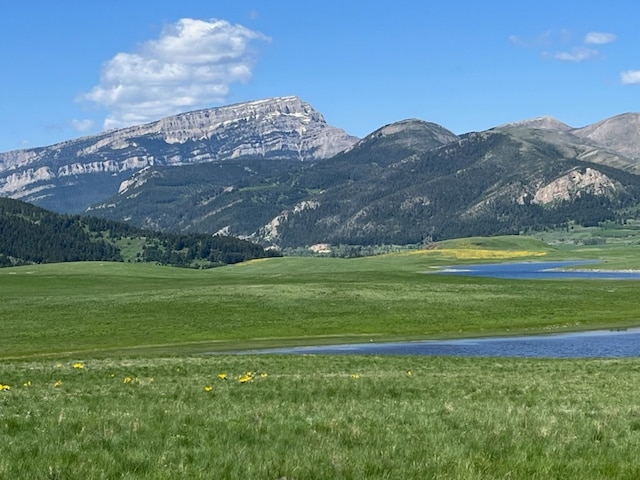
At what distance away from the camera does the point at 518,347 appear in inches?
2419

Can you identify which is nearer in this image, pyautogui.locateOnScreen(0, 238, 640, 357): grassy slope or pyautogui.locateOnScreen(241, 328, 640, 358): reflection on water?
pyautogui.locateOnScreen(241, 328, 640, 358): reflection on water

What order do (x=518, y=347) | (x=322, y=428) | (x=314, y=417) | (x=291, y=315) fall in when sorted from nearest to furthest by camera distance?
1. (x=322, y=428)
2. (x=314, y=417)
3. (x=518, y=347)
4. (x=291, y=315)

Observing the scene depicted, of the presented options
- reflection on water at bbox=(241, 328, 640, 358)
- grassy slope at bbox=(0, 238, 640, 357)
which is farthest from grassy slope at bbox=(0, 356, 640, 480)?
grassy slope at bbox=(0, 238, 640, 357)

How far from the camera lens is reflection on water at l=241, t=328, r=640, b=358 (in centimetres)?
5703

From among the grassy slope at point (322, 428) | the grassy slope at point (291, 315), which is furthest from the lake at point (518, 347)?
the grassy slope at point (322, 428)

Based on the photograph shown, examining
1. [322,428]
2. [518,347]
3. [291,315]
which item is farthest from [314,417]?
[291,315]

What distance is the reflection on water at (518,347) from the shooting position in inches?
2245

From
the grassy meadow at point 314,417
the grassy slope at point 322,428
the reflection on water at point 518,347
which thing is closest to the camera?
the grassy slope at point 322,428

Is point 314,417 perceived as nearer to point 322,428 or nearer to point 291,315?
point 322,428

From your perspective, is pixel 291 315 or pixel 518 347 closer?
pixel 518 347

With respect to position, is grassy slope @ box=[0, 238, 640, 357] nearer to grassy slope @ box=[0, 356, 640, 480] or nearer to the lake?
the lake

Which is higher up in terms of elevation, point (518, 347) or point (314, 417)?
point (314, 417)

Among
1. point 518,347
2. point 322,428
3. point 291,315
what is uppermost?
point 322,428

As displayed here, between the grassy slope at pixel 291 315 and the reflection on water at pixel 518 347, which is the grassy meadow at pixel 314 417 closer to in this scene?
the grassy slope at pixel 291 315
